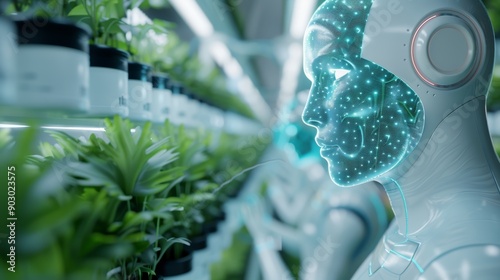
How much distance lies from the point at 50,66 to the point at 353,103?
0.53 m

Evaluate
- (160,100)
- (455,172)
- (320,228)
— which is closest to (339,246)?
(320,228)

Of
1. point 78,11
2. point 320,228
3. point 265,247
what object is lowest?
point 265,247

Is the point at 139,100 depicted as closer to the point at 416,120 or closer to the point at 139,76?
the point at 139,76

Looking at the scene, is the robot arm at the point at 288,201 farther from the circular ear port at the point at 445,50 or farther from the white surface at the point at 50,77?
the white surface at the point at 50,77

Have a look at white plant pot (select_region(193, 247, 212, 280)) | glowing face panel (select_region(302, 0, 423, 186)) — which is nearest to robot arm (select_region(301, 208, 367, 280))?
white plant pot (select_region(193, 247, 212, 280))

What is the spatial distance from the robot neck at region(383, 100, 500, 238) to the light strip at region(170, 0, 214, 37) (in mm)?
899

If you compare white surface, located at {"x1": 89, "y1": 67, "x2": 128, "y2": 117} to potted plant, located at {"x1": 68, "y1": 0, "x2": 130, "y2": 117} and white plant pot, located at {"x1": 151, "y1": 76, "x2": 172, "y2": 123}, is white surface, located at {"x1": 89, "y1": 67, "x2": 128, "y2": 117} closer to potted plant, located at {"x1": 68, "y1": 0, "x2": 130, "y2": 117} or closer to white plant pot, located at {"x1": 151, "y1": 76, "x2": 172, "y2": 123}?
potted plant, located at {"x1": 68, "y1": 0, "x2": 130, "y2": 117}

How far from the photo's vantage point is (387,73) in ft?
2.35

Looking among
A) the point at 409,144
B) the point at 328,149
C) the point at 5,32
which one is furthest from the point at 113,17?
the point at 409,144

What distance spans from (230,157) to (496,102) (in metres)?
1.21

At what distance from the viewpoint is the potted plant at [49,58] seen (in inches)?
21.4

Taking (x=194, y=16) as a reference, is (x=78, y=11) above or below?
below

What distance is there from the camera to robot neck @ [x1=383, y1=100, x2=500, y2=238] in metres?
0.69

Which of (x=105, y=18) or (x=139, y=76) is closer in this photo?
(x=105, y=18)
